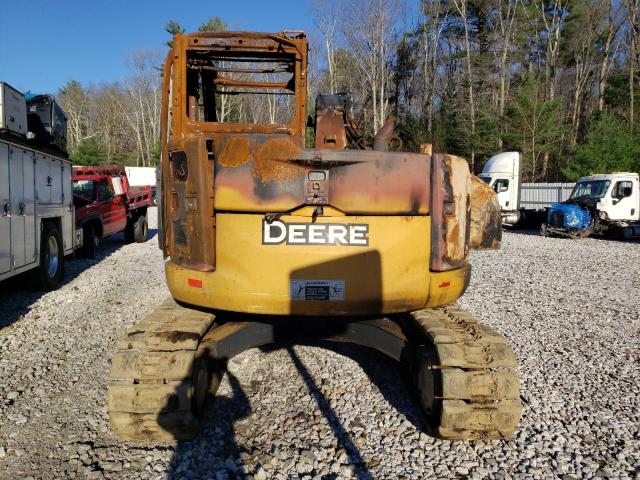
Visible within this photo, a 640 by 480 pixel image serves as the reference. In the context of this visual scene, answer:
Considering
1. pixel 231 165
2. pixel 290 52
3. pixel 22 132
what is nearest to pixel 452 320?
pixel 231 165

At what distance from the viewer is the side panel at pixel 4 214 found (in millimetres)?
6598

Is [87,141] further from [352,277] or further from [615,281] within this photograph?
[352,277]

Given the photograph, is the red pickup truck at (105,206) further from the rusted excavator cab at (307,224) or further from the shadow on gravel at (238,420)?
the rusted excavator cab at (307,224)

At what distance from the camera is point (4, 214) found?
21.9ft

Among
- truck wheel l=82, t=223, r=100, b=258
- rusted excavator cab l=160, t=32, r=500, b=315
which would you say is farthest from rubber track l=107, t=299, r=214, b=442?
truck wheel l=82, t=223, r=100, b=258

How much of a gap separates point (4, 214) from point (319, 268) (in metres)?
5.47

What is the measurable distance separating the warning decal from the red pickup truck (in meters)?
9.60

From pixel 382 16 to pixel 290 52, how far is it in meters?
34.8

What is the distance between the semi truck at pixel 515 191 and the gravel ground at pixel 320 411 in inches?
599

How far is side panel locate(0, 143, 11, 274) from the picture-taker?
21.6 ft

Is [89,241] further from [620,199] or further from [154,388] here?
[620,199]

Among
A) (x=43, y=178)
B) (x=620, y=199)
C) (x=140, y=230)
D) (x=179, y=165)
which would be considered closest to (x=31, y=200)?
(x=43, y=178)

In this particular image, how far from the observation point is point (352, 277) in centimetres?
320

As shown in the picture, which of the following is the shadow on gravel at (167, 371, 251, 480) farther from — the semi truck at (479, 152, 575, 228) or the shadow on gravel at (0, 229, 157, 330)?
the semi truck at (479, 152, 575, 228)
